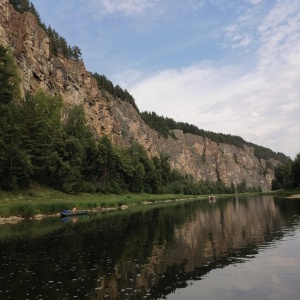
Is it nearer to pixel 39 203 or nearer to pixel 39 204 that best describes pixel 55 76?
pixel 39 203

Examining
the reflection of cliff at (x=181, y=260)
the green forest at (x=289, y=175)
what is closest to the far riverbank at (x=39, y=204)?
the reflection of cliff at (x=181, y=260)

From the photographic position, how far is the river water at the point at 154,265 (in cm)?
1418

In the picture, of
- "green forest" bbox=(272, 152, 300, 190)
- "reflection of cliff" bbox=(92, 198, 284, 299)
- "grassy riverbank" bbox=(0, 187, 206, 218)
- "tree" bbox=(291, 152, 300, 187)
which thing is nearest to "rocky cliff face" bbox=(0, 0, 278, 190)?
"grassy riverbank" bbox=(0, 187, 206, 218)

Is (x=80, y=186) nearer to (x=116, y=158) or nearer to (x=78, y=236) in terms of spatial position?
(x=116, y=158)

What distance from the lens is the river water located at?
1418cm

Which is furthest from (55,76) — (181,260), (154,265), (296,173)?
(154,265)

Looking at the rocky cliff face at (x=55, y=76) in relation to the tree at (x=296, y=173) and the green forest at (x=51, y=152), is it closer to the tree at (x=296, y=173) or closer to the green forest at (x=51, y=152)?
the green forest at (x=51, y=152)

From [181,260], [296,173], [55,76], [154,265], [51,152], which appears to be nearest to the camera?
[154,265]

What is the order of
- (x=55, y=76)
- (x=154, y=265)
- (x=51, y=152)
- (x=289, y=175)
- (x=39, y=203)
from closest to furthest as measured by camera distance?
1. (x=154, y=265)
2. (x=39, y=203)
3. (x=51, y=152)
4. (x=55, y=76)
5. (x=289, y=175)

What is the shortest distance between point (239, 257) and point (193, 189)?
500 feet

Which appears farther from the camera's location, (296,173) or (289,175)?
(289,175)

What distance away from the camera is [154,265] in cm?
1853

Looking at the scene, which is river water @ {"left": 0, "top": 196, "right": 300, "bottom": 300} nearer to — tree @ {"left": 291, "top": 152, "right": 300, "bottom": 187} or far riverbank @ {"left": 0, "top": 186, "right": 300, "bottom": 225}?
far riverbank @ {"left": 0, "top": 186, "right": 300, "bottom": 225}

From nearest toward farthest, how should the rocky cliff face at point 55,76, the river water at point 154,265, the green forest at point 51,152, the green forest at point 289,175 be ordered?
the river water at point 154,265
the green forest at point 51,152
the rocky cliff face at point 55,76
the green forest at point 289,175
